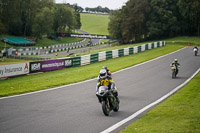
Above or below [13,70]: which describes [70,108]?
below

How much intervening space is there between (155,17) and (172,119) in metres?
70.8

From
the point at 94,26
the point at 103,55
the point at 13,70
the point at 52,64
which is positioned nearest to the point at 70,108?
the point at 13,70

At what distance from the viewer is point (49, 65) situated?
95.3ft

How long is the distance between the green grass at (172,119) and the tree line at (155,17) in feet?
214

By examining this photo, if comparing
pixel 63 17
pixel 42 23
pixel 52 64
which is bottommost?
pixel 52 64

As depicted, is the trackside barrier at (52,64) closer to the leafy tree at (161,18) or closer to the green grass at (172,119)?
the green grass at (172,119)

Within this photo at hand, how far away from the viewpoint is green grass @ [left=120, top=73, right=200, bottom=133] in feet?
28.2

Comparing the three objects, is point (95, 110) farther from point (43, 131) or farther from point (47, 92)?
point (47, 92)

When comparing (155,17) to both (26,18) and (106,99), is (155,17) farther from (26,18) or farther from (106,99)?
(106,99)

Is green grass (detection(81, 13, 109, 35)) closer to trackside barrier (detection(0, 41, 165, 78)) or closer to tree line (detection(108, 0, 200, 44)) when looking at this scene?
tree line (detection(108, 0, 200, 44))

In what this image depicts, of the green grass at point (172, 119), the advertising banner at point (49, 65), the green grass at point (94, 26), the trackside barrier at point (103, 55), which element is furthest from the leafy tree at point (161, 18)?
the green grass at point (94, 26)

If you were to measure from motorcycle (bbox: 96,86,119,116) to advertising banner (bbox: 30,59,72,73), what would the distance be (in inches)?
664

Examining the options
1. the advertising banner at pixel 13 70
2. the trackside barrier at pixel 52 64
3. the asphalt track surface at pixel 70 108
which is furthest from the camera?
the trackside barrier at pixel 52 64

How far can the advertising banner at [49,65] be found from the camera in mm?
27244
